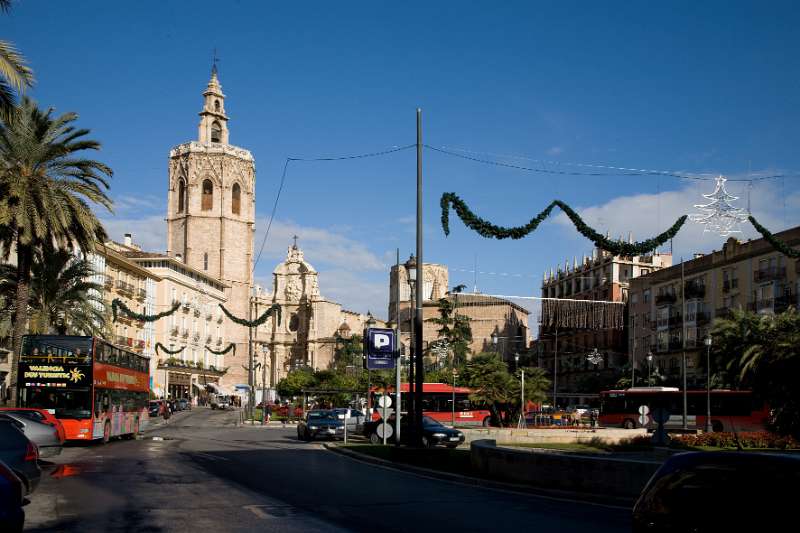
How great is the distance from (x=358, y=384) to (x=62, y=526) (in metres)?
69.0

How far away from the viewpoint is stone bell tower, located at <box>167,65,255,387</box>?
11881 centimetres

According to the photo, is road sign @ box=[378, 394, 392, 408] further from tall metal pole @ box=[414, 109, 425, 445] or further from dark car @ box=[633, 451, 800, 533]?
dark car @ box=[633, 451, 800, 533]

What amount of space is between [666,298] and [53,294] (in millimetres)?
54321

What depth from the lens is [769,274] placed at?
6172 centimetres

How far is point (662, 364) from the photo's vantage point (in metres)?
77.2

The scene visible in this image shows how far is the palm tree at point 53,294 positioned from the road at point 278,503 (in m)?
17.3

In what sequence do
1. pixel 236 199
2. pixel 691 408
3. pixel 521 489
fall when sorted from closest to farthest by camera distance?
pixel 521 489 → pixel 691 408 → pixel 236 199

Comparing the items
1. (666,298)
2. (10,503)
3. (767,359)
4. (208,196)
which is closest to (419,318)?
(10,503)

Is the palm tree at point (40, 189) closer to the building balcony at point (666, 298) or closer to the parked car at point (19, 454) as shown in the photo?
the parked car at point (19, 454)

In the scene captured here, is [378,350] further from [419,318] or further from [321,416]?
[321,416]

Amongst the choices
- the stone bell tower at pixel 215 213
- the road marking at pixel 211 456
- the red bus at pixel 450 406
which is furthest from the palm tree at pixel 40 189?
the stone bell tower at pixel 215 213

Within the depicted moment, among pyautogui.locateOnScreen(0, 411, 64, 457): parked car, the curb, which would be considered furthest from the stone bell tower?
the curb

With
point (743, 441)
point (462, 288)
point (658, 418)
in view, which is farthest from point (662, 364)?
point (658, 418)

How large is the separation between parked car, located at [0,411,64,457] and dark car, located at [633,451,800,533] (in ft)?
55.9
